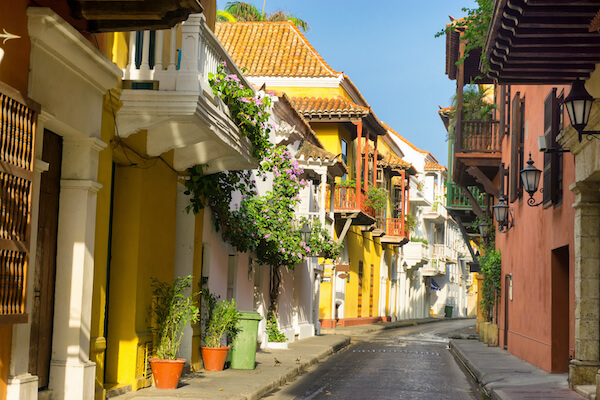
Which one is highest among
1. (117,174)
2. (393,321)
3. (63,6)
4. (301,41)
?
(301,41)

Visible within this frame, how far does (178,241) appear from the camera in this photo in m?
13.4

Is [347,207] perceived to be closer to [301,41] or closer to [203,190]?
[301,41]

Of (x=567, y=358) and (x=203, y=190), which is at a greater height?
(x=203, y=190)

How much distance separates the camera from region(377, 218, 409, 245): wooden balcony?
1718 inches

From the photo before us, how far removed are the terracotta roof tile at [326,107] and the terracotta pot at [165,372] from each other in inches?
849

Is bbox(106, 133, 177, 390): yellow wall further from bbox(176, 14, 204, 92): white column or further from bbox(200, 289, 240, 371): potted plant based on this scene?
bbox(200, 289, 240, 371): potted plant

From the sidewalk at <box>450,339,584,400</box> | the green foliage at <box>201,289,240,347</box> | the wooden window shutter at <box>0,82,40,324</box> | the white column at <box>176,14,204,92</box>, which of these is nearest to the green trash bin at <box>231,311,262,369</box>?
the green foliage at <box>201,289,240,347</box>

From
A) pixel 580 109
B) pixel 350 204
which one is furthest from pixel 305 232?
pixel 350 204

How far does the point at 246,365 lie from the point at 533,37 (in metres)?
7.50

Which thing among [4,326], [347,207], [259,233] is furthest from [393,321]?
[4,326]

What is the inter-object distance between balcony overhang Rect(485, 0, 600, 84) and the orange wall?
9.07 feet

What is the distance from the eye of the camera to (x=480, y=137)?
24.1 m

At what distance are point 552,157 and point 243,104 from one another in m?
6.28

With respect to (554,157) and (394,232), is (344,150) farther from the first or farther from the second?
(554,157)
